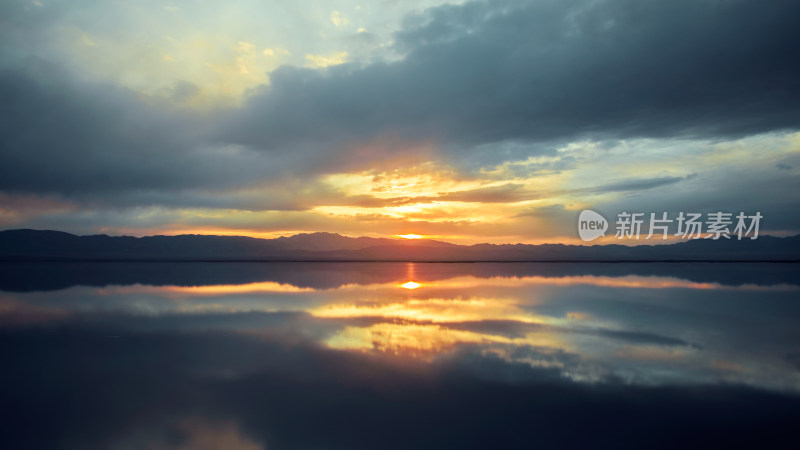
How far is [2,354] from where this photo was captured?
13375 millimetres

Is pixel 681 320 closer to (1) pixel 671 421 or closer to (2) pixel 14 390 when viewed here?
(1) pixel 671 421

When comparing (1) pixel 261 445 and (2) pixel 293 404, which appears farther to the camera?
(2) pixel 293 404

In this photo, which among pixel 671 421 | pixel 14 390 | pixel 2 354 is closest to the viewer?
pixel 671 421

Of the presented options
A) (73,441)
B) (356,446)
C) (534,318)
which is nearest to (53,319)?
(73,441)

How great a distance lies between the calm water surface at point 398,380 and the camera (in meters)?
7.54

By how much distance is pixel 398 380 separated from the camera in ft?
33.9

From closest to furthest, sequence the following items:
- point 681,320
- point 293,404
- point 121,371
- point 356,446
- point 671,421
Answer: point 356,446
point 671,421
point 293,404
point 121,371
point 681,320

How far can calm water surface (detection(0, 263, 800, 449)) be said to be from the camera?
7535 mm

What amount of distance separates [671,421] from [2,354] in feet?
61.7

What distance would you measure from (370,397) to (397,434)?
183 centimetres

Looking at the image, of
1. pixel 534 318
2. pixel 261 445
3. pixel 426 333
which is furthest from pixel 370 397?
pixel 534 318

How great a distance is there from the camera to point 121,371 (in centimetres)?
1152

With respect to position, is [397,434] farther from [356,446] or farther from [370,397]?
[370,397]

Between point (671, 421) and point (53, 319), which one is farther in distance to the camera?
point (53, 319)
